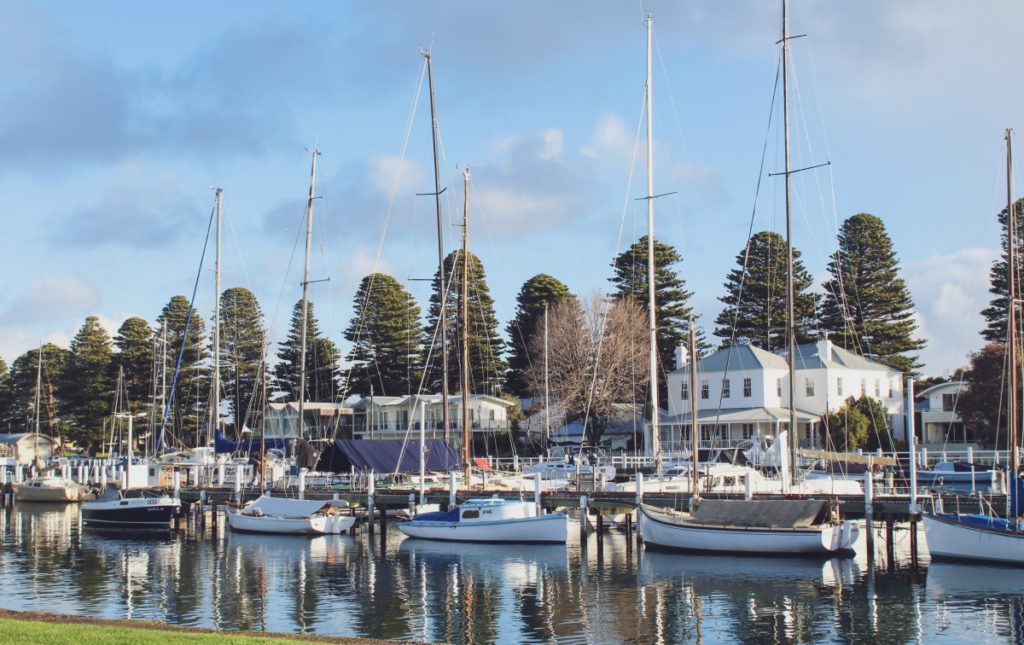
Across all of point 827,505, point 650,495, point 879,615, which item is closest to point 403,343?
point 650,495

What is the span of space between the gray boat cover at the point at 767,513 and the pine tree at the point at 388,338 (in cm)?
7114

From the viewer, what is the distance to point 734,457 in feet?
204

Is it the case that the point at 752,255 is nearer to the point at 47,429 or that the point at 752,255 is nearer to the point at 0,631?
the point at 47,429

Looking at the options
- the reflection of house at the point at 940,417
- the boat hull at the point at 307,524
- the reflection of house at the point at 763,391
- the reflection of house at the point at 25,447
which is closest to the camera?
the boat hull at the point at 307,524

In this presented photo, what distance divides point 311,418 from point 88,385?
22.9m

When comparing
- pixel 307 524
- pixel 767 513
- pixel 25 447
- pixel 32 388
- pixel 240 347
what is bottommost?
pixel 307 524

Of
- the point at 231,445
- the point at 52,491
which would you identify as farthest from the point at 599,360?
the point at 52,491

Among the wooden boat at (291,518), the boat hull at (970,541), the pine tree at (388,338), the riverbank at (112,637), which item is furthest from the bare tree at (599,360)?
the riverbank at (112,637)

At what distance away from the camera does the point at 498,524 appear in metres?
43.1

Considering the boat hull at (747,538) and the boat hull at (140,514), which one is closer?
the boat hull at (747,538)

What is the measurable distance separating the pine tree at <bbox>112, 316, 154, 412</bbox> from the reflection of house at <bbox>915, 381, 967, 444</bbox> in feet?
238

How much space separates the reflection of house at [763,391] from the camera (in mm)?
80938

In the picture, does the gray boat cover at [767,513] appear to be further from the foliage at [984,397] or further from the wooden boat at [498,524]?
the foliage at [984,397]

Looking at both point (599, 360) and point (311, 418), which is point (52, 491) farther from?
point (599, 360)
